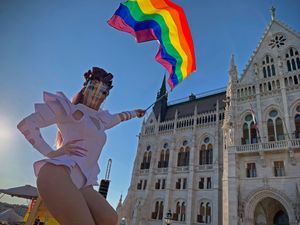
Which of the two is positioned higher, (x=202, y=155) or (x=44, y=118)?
(x=202, y=155)

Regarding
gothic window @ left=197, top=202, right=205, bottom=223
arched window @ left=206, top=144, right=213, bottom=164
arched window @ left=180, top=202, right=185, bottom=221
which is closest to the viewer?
gothic window @ left=197, top=202, right=205, bottom=223

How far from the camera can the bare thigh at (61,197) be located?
2.24m

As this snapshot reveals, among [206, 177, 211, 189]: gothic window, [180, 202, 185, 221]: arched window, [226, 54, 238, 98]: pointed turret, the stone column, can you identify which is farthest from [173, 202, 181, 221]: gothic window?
[226, 54, 238, 98]: pointed turret

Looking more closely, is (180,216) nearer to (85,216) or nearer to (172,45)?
(172,45)

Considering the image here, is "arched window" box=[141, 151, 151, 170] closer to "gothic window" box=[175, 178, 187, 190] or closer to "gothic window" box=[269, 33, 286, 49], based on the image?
"gothic window" box=[175, 178, 187, 190]

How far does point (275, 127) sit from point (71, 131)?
23.3 meters

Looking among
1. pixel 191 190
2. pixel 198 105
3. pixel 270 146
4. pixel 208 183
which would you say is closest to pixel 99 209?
pixel 270 146

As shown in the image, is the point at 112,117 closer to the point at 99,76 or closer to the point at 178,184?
the point at 99,76

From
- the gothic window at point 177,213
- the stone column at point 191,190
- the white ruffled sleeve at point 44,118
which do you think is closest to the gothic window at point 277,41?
the stone column at point 191,190

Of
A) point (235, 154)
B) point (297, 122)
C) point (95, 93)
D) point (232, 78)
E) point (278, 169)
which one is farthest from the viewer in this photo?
point (232, 78)

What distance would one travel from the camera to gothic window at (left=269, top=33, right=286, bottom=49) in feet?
82.4

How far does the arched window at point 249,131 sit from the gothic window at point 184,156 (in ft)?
39.4

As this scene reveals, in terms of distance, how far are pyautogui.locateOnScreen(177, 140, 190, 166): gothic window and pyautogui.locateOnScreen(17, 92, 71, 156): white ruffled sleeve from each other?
105ft

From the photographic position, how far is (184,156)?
33906 millimetres
